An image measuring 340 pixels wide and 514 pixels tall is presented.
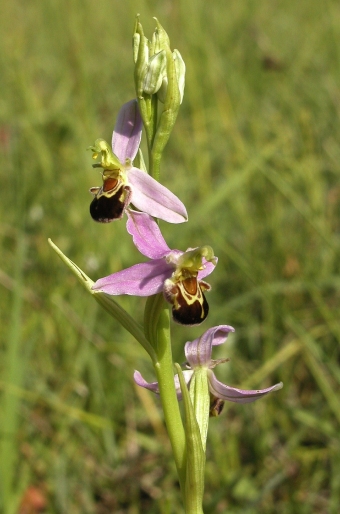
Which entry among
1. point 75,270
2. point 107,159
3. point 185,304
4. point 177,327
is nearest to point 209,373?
point 185,304

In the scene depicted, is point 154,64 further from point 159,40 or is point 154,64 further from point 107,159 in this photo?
point 107,159

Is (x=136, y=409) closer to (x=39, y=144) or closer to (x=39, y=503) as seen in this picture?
(x=39, y=503)

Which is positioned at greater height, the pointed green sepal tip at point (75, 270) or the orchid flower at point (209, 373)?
the pointed green sepal tip at point (75, 270)

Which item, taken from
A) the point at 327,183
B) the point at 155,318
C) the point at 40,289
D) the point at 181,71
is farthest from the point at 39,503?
the point at 327,183

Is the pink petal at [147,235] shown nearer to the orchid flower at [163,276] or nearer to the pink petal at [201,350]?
the orchid flower at [163,276]

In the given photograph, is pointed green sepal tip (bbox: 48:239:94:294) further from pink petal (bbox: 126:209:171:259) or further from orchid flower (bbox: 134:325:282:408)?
orchid flower (bbox: 134:325:282:408)

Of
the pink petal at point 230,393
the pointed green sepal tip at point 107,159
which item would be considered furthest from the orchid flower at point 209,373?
→ the pointed green sepal tip at point 107,159

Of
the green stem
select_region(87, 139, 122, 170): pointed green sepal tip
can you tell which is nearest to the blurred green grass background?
the green stem
